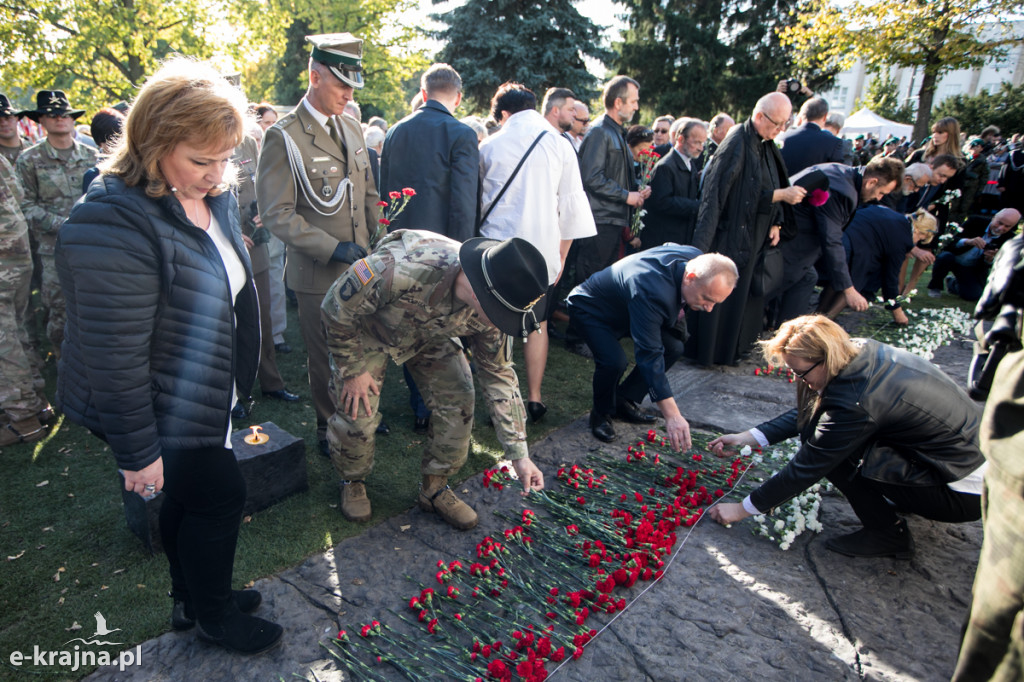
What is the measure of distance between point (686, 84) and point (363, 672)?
26.2 metres

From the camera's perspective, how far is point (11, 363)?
3.88 metres

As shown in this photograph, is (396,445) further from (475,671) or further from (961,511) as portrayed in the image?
(961,511)

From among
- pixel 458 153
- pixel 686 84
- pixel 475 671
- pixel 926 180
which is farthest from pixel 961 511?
pixel 686 84

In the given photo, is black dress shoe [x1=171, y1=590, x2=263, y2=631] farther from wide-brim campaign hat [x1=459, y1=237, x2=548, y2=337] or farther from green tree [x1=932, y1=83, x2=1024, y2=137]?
green tree [x1=932, y1=83, x2=1024, y2=137]

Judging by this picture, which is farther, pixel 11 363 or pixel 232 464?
pixel 11 363

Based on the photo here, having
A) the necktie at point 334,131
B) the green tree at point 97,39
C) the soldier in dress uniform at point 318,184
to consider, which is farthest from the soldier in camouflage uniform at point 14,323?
the green tree at point 97,39

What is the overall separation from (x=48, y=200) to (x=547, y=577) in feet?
14.9

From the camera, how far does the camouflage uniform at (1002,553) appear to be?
1387 millimetres

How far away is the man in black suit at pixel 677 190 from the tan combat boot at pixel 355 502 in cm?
408

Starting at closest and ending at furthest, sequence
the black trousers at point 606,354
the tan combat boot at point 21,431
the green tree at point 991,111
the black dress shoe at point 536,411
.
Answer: the tan combat boot at point 21,431 → the black trousers at point 606,354 → the black dress shoe at point 536,411 → the green tree at point 991,111

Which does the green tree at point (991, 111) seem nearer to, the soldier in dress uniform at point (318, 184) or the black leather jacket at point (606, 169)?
the black leather jacket at point (606, 169)

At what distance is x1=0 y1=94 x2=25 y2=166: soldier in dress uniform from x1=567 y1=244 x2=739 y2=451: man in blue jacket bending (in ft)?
14.3

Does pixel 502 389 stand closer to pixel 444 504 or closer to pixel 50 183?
pixel 444 504

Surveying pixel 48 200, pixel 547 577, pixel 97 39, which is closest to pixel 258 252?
pixel 48 200
